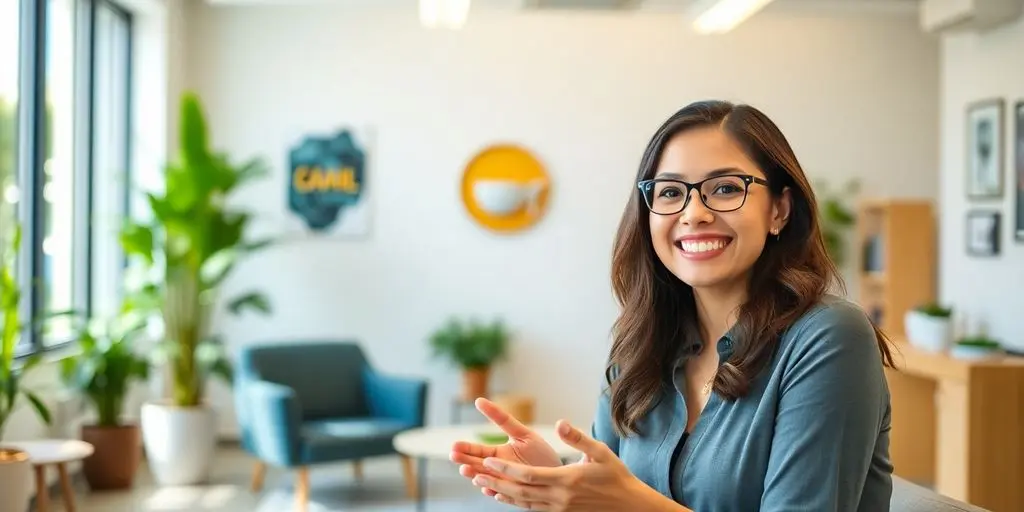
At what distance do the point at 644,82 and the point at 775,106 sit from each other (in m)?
0.90

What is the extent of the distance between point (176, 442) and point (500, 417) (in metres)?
4.87

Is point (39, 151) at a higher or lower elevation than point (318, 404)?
higher

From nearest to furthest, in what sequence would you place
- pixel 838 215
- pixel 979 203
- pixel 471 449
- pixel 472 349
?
1. pixel 471 449
2. pixel 979 203
3. pixel 472 349
4. pixel 838 215

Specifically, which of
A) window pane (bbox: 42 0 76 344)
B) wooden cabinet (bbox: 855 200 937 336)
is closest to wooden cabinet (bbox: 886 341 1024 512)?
wooden cabinet (bbox: 855 200 937 336)

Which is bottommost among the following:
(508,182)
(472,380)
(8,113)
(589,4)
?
(472,380)

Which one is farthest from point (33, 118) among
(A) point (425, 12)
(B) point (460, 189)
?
(B) point (460, 189)

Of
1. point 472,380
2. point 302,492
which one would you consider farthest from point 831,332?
point 472,380

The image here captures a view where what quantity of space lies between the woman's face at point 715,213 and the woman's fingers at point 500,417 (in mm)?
363

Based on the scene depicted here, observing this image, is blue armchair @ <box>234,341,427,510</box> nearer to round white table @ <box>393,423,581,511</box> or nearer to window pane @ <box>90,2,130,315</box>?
round white table @ <box>393,423,581,511</box>

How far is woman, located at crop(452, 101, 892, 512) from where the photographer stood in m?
1.58

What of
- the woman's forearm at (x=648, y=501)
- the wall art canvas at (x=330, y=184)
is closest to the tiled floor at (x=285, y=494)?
the wall art canvas at (x=330, y=184)

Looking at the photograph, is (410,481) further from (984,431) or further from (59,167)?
(984,431)

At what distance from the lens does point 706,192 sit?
1813 mm

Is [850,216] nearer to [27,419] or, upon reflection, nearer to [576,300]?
[576,300]
